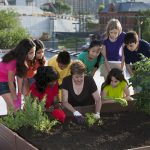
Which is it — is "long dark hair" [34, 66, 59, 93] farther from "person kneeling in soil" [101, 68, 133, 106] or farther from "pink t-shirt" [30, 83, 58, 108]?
"person kneeling in soil" [101, 68, 133, 106]

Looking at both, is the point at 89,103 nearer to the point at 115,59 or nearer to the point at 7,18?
the point at 115,59

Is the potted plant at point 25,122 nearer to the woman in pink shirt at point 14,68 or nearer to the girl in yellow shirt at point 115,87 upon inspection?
the woman in pink shirt at point 14,68

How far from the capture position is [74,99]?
3.99 m

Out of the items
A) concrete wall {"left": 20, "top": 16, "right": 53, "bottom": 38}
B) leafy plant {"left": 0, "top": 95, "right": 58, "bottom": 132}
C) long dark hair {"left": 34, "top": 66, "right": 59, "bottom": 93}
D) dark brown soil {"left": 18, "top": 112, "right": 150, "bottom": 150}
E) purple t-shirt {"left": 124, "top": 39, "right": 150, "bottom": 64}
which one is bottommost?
concrete wall {"left": 20, "top": 16, "right": 53, "bottom": 38}

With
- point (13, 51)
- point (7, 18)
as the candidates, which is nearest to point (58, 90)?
point (13, 51)

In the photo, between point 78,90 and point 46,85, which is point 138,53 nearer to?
point 78,90

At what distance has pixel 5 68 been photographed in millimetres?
4191

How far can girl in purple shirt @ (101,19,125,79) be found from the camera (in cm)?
503

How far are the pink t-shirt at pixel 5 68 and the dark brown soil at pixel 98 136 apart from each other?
814 millimetres

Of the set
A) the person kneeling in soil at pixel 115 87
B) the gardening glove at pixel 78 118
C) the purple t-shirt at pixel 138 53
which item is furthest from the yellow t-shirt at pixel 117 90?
the gardening glove at pixel 78 118

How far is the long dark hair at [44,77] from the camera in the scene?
156 inches

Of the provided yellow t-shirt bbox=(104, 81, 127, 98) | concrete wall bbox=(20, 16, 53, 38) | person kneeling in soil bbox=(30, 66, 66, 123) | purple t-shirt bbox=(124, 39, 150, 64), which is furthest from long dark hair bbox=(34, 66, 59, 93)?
concrete wall bbox=(20, 16, 53, 38)

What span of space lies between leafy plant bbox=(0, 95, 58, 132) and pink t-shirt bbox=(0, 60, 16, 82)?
803mm

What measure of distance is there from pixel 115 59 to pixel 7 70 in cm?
160
